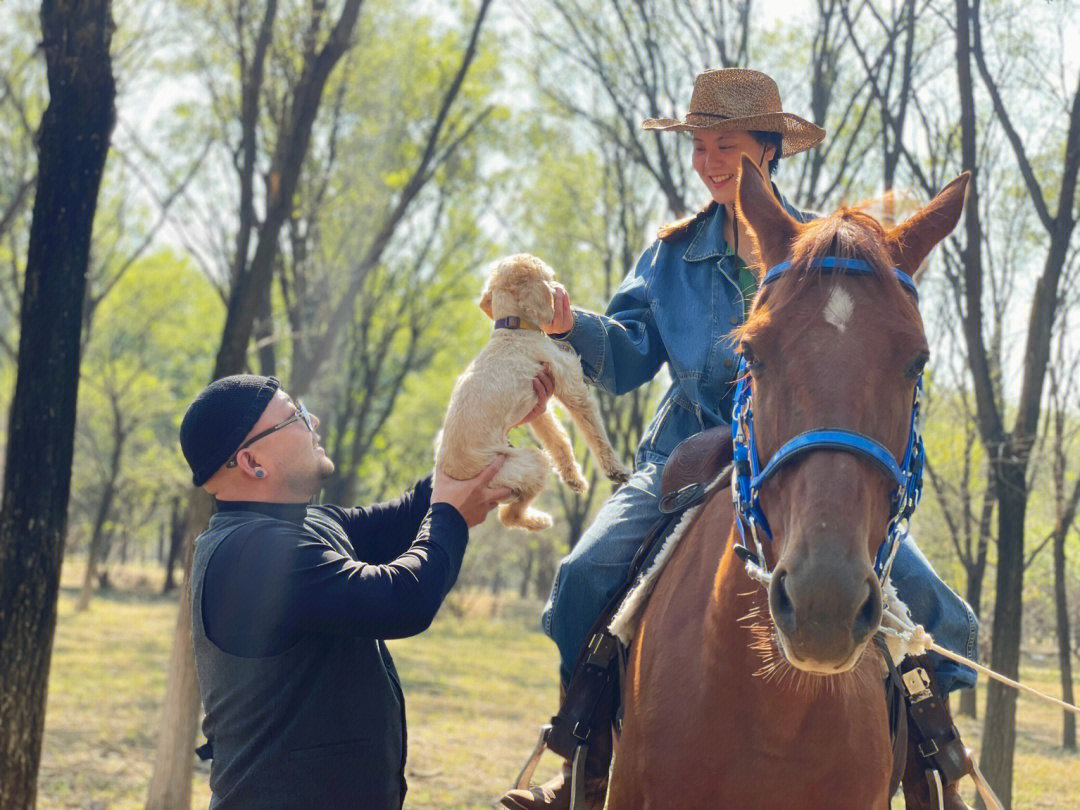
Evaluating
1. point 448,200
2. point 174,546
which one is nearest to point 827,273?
point 448,200

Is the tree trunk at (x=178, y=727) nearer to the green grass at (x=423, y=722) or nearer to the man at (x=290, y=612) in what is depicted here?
the green grass at (x=423, y=722)

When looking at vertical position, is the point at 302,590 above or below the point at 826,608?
below

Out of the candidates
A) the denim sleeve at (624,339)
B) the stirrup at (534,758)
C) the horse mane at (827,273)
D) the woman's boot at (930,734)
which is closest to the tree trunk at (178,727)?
the stirrup at (534,758)

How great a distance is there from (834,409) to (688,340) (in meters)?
1.59

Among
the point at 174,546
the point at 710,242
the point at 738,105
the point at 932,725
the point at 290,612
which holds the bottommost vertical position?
the point at 174,546

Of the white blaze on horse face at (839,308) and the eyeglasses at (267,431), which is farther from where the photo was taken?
the eyeglasses at (267,431)

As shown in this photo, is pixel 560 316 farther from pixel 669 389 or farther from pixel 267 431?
pixel 267 431

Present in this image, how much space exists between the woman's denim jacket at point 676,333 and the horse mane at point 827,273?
1004 millimetres

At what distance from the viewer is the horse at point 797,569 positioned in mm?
2197

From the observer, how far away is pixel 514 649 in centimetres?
2781

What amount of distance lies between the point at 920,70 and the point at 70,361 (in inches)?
345

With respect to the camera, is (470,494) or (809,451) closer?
(809,451)

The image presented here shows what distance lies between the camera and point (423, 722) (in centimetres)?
1436

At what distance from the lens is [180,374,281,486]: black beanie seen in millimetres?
3172
